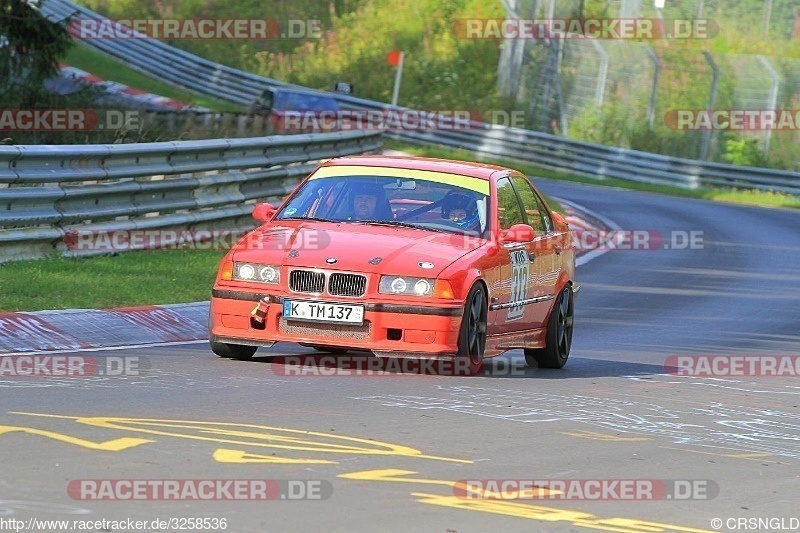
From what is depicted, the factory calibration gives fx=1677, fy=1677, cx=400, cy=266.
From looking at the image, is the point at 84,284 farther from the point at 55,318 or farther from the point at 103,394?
the point at 103,394

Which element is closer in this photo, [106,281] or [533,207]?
[533,207]

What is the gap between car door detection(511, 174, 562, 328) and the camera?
12.0 m

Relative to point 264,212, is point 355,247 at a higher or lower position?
lower

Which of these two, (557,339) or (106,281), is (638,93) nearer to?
(106,281)

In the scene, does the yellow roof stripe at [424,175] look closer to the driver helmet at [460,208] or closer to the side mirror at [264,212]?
the driver helmet at [460,208]

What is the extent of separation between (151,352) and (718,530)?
5.59 meters

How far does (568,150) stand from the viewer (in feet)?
130

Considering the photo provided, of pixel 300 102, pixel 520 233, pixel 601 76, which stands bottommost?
pixel 520 233

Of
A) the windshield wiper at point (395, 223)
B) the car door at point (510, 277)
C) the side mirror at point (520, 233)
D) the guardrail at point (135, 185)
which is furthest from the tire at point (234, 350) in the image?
the guardrail at point (135, 185)

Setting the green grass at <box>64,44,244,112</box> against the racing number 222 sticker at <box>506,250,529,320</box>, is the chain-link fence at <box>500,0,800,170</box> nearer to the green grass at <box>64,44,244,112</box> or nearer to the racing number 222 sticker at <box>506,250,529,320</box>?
the green grass at <box>64,44,244,112</box>

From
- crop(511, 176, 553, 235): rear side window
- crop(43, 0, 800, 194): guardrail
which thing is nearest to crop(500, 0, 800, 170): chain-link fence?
crop(43, 0, 800, 194): guardrail

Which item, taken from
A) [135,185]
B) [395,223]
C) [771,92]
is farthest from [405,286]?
[771,92]

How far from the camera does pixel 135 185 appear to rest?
52.9 feet

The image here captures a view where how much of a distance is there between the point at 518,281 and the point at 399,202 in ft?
3.24
